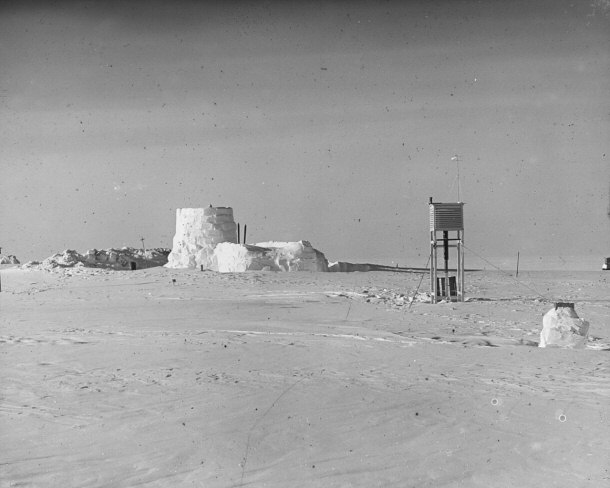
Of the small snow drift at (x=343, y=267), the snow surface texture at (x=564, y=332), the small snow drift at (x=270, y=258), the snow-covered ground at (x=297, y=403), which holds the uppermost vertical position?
the small snow drift at (x=270, y=258)

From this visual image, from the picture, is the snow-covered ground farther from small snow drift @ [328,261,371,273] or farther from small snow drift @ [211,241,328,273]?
small snow drift @ [328,261,371,273]

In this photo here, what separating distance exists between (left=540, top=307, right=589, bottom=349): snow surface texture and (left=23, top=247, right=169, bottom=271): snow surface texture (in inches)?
1263

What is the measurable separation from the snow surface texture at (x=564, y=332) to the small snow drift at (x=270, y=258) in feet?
62.2

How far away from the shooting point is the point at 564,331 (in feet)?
46.0

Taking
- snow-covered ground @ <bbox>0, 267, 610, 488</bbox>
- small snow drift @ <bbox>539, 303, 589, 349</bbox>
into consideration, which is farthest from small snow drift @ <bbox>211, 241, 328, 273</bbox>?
small snow drift @ <bbox>539, 303, 589, 349</bbox>

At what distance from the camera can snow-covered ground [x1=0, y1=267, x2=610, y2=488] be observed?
6.93 m

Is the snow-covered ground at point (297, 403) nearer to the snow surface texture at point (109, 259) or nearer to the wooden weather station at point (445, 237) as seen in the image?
the wooden weather station at point (445, 237)

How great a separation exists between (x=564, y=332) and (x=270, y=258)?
1988cm

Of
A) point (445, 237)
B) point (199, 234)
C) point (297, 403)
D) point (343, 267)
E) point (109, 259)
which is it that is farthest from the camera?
point (109, 259)

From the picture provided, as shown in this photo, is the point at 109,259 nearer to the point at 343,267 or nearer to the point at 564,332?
the point at 343,267

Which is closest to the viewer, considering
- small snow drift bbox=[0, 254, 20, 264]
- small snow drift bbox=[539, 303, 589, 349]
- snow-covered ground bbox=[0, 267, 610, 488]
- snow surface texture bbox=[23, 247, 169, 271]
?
snow-covered ground bbox=[0, 267, 610, 488]

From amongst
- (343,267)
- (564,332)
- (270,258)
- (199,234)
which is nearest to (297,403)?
(564,332)

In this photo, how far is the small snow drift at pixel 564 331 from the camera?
1396 centimetres

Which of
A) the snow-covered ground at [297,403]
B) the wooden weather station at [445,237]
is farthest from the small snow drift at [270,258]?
the snow-covered ground at [297,403]
